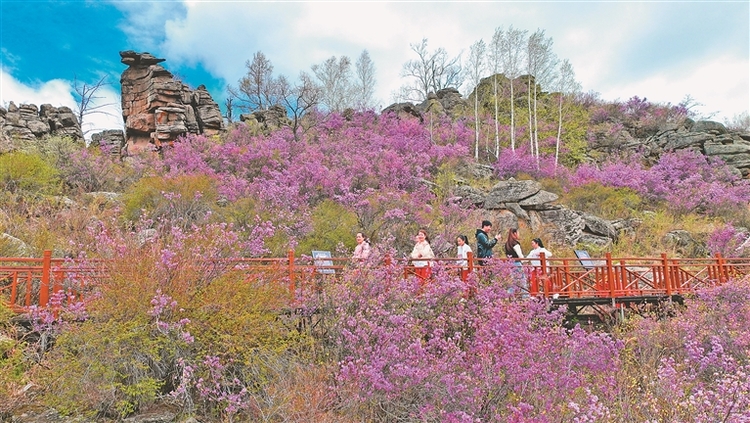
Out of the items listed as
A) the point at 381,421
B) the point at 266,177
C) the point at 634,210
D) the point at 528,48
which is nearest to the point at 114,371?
the point at 381,421

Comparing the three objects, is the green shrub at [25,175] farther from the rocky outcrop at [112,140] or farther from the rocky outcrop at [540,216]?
the rocky outcrop at [540,216]

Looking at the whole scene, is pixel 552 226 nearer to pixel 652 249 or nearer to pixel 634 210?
pixel 652 249

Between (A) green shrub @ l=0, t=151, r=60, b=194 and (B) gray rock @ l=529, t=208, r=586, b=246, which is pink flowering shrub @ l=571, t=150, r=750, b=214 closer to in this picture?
(B) gray rock @ l=529, t=208, r=586, b=246

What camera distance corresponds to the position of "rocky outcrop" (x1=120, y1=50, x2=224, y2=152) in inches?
997

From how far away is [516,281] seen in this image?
9.08 meters

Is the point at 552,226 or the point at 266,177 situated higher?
the point at 266,177

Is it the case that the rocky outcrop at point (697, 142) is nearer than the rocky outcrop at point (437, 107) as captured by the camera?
Yes

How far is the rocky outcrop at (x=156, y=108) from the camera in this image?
25.3m

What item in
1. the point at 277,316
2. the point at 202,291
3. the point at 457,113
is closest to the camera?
the point at 202,291

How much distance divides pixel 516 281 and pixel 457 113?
91.8ft

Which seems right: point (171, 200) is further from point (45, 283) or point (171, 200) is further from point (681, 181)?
point (681, 181)

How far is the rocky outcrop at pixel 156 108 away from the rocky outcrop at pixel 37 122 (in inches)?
103

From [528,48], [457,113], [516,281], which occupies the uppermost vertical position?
[528,48]

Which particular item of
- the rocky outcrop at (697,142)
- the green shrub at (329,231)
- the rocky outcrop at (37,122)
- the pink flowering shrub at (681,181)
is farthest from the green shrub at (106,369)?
the rocky outcrop at (697,142)
